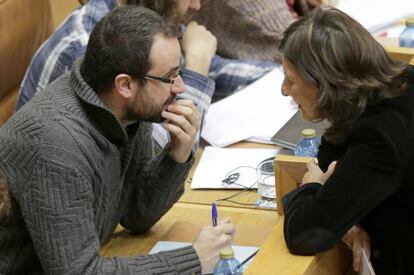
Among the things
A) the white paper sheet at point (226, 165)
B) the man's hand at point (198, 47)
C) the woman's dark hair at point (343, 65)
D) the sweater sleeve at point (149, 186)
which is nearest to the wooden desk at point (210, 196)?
the white paper sheet at point (226, 165)

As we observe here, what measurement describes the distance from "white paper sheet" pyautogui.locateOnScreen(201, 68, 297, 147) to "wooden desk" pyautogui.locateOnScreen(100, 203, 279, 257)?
0.39 meters

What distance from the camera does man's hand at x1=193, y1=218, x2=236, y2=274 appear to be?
5.54 ft

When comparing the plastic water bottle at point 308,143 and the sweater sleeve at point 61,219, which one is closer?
the sweater sleeve at point 61,219

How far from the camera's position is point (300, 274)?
147 cm

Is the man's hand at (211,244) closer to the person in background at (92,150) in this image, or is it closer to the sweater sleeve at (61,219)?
the person in background at (92,150)

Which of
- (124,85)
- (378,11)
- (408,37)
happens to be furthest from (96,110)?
(378,11)

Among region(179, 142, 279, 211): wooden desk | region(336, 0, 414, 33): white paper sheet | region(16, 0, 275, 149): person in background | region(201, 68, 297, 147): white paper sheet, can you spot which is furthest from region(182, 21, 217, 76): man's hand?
region(336, 0, 414, 33): white paper sheet

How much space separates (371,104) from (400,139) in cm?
9

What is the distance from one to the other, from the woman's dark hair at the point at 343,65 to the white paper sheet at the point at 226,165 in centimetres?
64

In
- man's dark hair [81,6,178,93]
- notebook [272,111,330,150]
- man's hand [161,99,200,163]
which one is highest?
man's dark hair [81,6,178,93]

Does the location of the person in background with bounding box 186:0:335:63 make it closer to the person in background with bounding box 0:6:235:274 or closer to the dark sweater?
the person in background with bounding box 0:6:235:274

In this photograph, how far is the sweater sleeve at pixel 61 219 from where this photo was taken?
5.15 feet

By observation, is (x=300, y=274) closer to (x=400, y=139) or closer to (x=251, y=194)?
(x=400, y=139)

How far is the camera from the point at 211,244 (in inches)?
67.0
